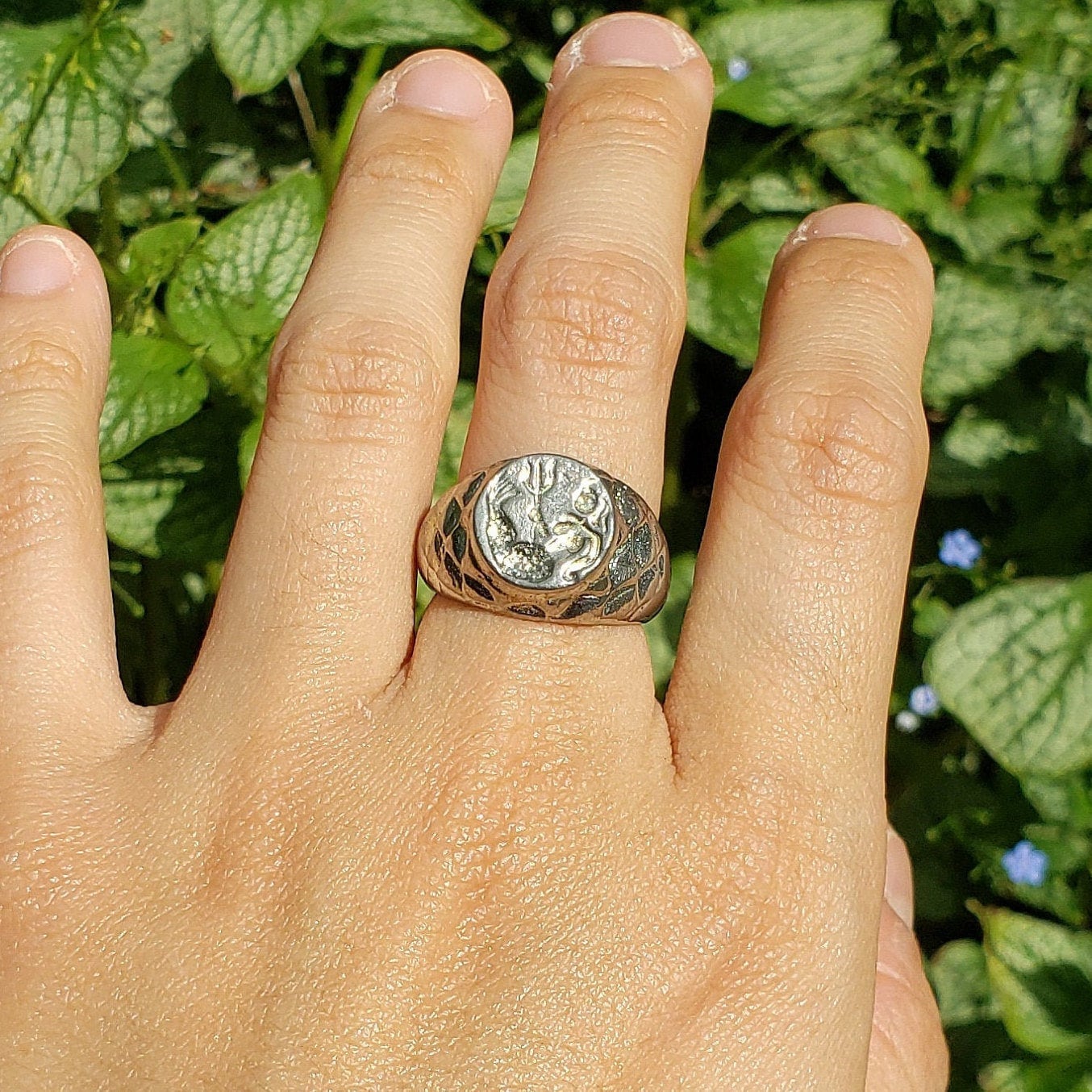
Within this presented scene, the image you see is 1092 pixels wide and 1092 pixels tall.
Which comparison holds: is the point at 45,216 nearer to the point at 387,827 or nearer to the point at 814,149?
the point at 387,827

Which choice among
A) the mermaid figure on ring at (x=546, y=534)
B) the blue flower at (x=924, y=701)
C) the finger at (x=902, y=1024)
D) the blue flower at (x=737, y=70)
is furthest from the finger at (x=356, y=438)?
the blue flower at (x=924, y=701)

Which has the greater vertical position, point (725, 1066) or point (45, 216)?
point (45, 216)

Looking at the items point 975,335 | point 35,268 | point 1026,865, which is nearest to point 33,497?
point 35,268

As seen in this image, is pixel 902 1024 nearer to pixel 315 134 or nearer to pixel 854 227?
pixel 854 227

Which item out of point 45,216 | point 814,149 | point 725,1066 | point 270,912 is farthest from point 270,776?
point 814,149

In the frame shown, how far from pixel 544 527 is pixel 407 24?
1253 millimetres

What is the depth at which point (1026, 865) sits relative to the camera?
95.7 inches

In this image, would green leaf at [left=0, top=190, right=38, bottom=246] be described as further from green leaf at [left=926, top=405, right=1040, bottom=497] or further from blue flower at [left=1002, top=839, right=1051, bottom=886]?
blue flower at [left=1002, top=839, right=1051, bottom=886]

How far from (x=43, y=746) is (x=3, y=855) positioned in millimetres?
136

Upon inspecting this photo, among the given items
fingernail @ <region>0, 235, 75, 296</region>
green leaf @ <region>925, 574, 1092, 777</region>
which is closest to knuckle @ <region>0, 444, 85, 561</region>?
fingernail @ <region>0, 235, 75, 296</region>

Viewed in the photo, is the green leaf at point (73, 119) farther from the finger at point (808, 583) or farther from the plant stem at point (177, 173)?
the finger at point (808, 583)

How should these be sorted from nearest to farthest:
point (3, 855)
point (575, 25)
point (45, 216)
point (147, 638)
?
point (3, 855) < point (45, 216) < point (147, 638) < point (575, 25)

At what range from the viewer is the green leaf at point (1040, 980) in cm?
207

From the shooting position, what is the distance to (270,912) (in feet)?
4.43
